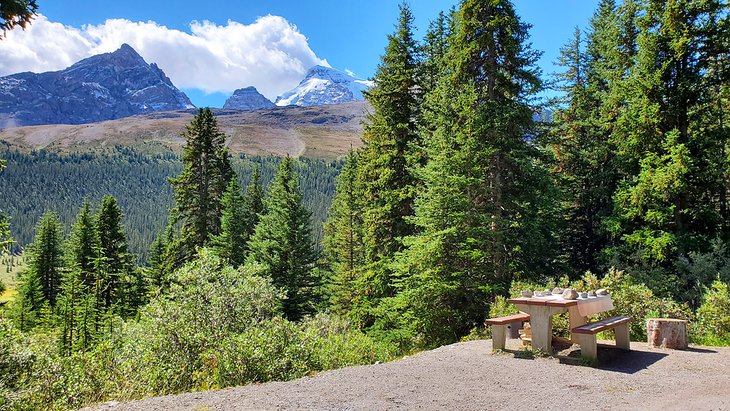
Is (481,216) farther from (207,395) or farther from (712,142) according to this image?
(207,395)

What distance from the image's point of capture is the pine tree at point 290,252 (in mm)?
27750

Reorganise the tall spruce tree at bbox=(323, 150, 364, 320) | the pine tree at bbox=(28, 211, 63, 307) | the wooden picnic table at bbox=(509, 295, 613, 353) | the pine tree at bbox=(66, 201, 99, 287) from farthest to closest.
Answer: the pine tree at bbox=(28, 211, 63, 307) < the pine tree at bbox=(66, 201, 99, 287) < the tall spruce tree at bbox=(323, 150, 364, 320) < the wooden picnic table at bbox=(509, 295, 613, 353)

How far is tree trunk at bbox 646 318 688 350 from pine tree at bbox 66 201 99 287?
3442cm

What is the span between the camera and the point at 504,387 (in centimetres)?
673

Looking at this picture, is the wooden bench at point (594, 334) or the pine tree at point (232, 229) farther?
the pine tree at point (232, 229)

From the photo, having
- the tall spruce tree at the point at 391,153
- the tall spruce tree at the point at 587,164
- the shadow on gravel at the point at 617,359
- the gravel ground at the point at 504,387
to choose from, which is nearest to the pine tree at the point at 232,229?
the tall spruce tree at the point at 391,153

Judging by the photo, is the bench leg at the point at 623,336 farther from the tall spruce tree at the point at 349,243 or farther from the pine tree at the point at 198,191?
the pine tree at the point at 198,191

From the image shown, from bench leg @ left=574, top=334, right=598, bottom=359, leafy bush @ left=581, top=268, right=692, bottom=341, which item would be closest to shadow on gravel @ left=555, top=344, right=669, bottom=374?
bench leg @ left=574, top=334, right=598, bottom=359

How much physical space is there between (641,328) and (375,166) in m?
12.8

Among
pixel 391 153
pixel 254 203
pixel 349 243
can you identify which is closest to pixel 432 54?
pixel 391 153

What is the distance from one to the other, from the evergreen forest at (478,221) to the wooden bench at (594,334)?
6.21ft

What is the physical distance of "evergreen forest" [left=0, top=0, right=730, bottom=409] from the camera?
29.8 feet

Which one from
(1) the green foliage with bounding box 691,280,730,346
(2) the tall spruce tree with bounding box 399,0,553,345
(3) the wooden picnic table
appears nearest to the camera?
(3) the wooden picnic table

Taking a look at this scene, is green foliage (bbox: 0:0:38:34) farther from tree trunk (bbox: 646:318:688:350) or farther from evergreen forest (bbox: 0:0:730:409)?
tree trunk (bbox: 646:318:688:350)
